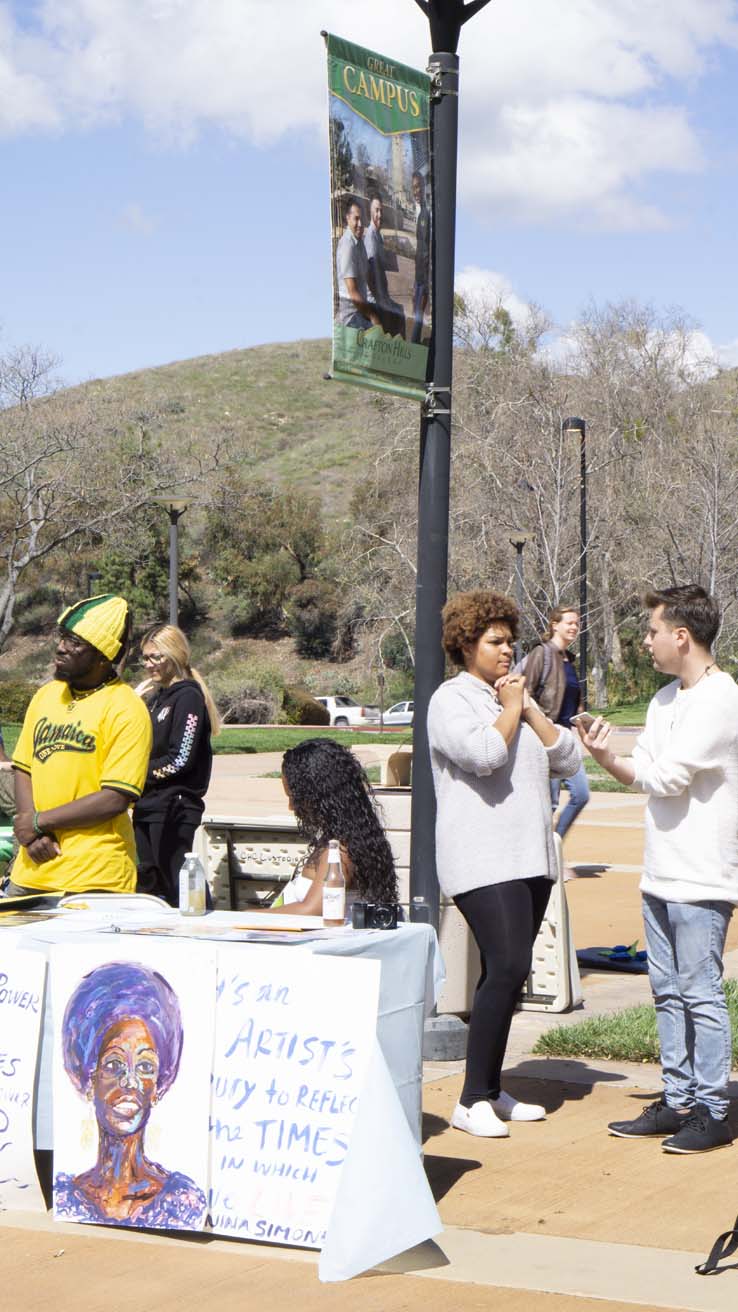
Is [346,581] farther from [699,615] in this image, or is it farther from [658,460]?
[699,615]

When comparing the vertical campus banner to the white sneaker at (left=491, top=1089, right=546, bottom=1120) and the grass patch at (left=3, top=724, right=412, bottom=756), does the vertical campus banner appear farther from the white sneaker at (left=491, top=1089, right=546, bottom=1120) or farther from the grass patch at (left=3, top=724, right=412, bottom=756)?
the grass patch at (left=3, top=724, right=412, bottom=756)

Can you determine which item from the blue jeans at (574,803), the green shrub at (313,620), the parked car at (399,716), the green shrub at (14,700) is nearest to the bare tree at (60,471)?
the green shrub at (14,700)

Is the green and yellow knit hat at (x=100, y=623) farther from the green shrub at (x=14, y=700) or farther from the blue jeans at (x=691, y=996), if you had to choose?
the green shrub at (x=14, y=700)

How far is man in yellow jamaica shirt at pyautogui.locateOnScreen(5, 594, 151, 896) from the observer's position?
223 inches

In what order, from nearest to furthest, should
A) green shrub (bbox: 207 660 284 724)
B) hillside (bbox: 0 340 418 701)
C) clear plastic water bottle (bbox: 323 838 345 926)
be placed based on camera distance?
clear plastic water bottle (bbox: 323 838 345 926)
green shrub (bbox: 207 660 284 724)
hillside (bbox: 0 340 418 701)

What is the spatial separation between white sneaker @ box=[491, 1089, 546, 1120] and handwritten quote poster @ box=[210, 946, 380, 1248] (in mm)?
1468

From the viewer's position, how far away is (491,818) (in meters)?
5.70

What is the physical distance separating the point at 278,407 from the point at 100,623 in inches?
4418

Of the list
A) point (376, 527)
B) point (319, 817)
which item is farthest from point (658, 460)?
point (319, 817)

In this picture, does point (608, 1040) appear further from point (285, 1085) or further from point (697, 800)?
point (285, 1085)

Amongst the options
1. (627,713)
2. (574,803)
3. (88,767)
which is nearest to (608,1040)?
(88,767)

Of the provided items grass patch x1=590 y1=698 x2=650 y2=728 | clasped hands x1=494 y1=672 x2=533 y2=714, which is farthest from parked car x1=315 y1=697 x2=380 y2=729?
clasped hands x1=494 y1=672 x2=533 y2=714

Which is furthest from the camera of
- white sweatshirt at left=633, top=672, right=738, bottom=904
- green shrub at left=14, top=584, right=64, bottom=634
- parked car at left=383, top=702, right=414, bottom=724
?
green shrub at left=14, top=584, right=64, bottom=634

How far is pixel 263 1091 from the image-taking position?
4.62 m
